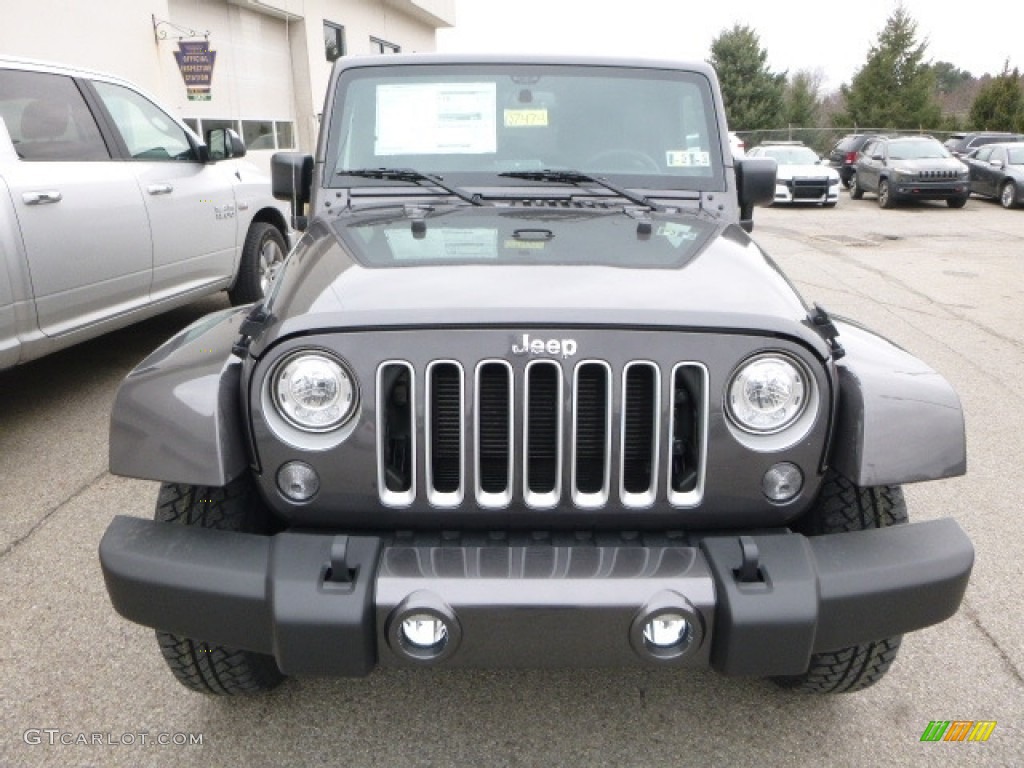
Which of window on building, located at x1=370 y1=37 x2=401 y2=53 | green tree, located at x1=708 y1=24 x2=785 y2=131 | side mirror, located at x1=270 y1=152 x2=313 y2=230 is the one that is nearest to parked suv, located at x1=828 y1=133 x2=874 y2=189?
window on building, located at x1=370 y1=37 x2=401 y2=53

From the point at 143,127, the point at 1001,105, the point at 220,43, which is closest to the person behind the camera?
the point at 143,127

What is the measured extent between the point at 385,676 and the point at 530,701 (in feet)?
1.42

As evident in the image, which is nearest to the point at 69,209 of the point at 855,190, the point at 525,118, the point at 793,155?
the point at 525,118

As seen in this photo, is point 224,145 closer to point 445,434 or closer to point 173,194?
point 173,194

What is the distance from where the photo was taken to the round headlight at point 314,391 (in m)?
1.81

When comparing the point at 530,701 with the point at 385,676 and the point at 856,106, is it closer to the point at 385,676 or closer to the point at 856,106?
the point at 385,676

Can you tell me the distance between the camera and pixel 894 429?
1842mm

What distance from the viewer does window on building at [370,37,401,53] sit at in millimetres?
20859

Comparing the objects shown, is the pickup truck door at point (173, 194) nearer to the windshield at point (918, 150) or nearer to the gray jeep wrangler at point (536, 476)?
the gray jeep wrangler at point (536, 476)

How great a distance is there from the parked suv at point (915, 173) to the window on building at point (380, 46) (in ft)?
38.4

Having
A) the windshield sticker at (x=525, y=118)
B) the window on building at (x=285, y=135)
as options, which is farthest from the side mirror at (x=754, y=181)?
the window on building at (x=285, y=135)

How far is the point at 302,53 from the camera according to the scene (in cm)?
1634

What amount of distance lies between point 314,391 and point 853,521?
4.32 feet

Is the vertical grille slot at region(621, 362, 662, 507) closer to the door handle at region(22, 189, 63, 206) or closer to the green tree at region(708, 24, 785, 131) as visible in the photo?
the door handle at region(22, 189, 63, 206)
